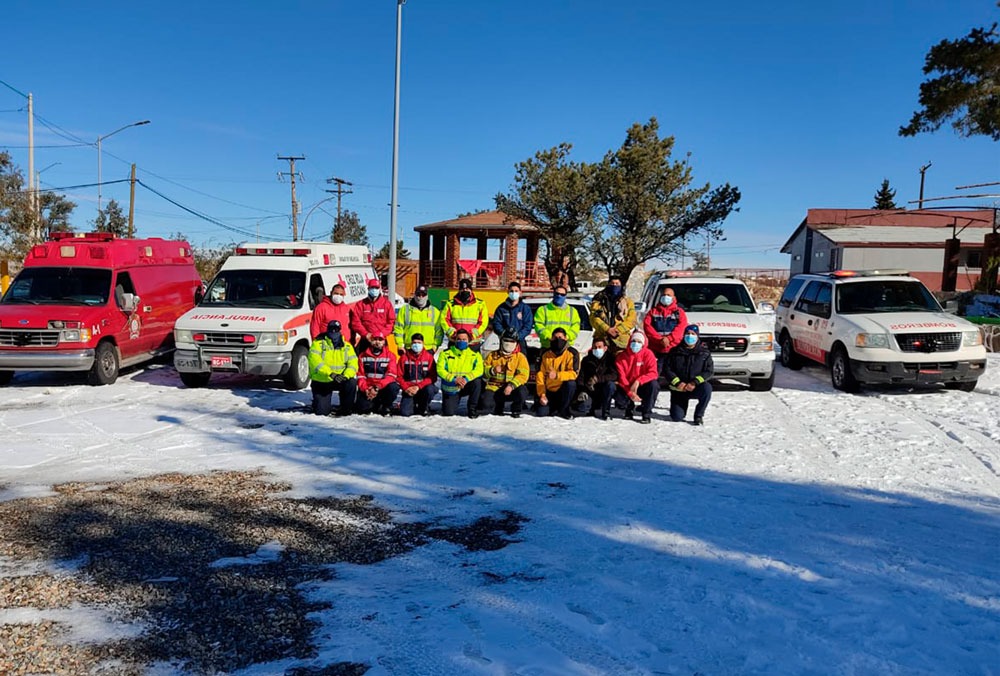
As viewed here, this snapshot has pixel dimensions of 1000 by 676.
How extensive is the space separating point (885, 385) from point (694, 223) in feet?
54.0

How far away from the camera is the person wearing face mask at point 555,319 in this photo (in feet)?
34.4

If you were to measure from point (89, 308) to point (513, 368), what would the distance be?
744 centimetres

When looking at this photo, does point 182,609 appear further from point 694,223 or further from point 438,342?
point 694,223

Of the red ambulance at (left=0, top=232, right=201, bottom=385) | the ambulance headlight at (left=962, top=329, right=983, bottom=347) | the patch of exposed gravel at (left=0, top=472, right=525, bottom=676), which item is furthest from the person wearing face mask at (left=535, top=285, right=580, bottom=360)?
the red ambulance at (left=0, top=232, right=201, bottom=385)

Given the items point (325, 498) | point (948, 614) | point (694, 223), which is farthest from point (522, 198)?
point (948, 614)

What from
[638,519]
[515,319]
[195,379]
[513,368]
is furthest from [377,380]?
[638,519]

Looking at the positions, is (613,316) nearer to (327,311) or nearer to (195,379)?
(327,311)

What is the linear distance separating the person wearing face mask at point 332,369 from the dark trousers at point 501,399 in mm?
1747

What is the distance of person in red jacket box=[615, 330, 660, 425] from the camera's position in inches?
383

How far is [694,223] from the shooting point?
91.4 ft

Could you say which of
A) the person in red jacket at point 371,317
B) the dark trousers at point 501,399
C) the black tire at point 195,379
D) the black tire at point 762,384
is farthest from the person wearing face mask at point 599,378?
the black tire at point 195,379

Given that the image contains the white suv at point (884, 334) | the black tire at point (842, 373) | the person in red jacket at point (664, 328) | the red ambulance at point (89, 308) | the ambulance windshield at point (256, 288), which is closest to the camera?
the person in red jacket at point (664, 328)

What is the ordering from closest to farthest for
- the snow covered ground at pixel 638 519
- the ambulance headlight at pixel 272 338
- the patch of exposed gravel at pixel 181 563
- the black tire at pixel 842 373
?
the patch of exposed gravel at pixel 181 563, the snow covered ground at pixel 638 519, the ambulance headlight at pixel 272 338, the black tire at pixel 842 373

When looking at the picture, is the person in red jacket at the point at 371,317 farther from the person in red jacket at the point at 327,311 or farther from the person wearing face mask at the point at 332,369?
the person wearing face mask at the point at 332,369
